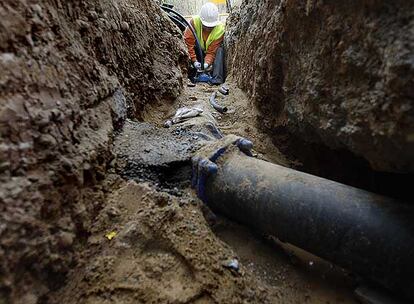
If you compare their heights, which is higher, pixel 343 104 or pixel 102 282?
pixel 343 104

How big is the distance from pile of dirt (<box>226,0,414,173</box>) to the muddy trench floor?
548 millimetres

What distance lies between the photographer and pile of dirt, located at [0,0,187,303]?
94cm

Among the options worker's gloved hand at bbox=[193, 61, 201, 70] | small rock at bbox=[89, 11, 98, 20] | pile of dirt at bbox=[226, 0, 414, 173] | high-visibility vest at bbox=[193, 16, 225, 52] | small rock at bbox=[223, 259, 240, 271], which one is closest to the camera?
pile of dirt at bbox=[226, 0, 414, 173]

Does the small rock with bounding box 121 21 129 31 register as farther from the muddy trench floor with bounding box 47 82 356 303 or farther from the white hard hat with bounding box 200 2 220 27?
the white hard hat with bounding box 200 2 220 27

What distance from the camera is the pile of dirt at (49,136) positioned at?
0.94m

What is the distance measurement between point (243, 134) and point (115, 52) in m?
1.02

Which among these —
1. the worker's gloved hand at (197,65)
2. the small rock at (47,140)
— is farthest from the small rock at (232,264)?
the worker's gloved hand at (197,65)

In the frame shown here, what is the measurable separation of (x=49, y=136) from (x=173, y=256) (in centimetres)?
63

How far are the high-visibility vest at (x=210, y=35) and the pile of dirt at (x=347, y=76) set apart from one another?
3748 mm

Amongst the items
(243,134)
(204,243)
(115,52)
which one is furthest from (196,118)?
(204,243)

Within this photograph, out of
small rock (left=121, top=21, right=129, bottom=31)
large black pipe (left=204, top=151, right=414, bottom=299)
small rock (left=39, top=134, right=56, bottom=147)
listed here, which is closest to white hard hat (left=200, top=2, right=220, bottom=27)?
small rock (left=121, top=21, right=129, bottom=31)

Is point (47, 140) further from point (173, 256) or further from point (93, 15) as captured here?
point (93, 15)

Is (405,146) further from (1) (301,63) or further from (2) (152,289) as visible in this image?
(2) (152,289)

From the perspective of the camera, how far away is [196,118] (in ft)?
7.75
